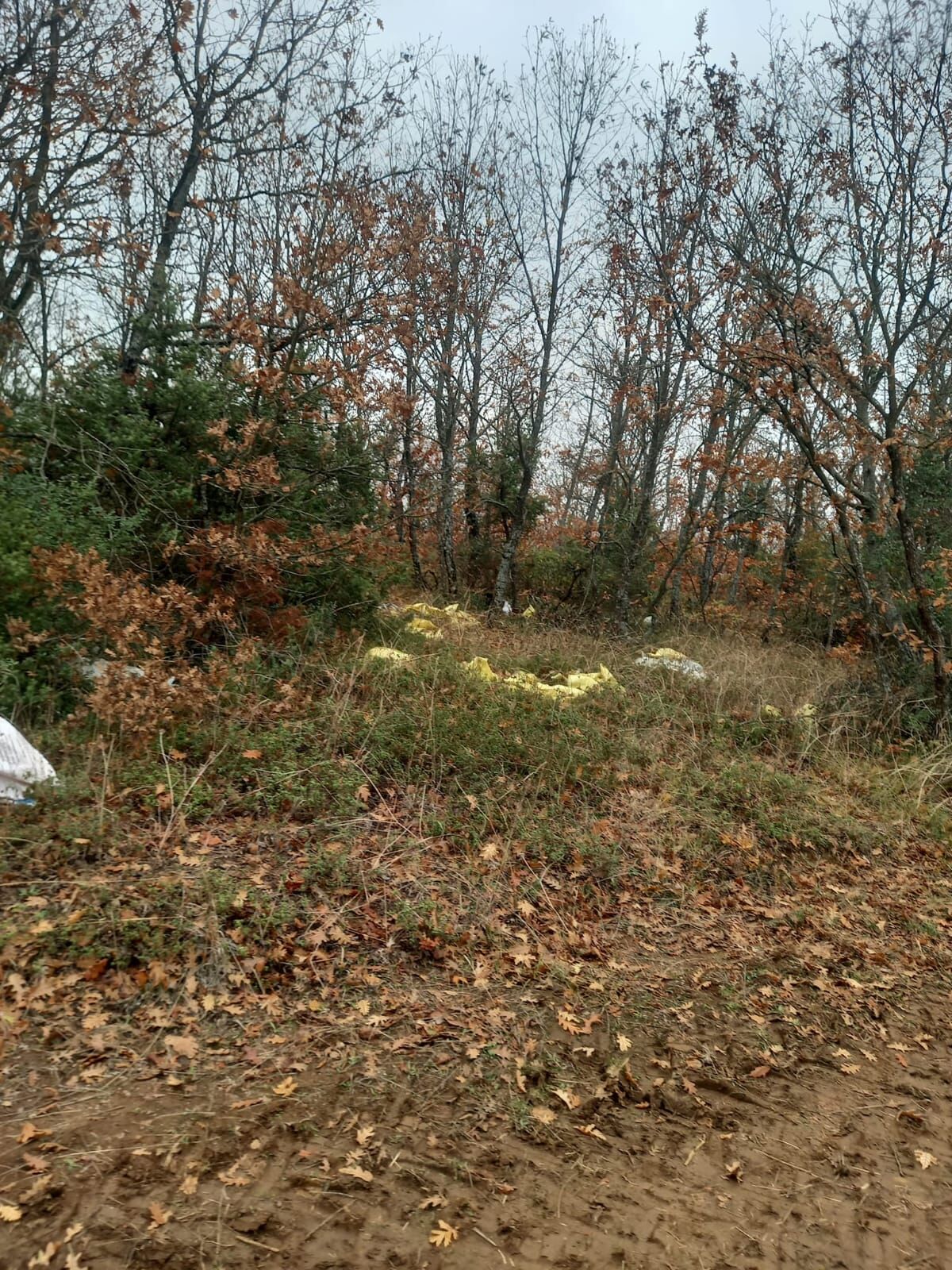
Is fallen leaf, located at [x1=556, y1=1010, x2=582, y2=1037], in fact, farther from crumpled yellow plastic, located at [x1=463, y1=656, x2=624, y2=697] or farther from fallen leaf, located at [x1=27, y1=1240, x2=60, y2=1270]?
crumpled yellow plastic, located at [x1=463, y1=656, x2=624, y2=697]

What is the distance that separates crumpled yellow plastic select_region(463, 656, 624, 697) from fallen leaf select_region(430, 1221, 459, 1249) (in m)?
4.71

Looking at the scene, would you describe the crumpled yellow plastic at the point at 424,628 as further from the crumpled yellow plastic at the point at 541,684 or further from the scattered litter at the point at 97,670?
the scattered litter at the point at 97,670

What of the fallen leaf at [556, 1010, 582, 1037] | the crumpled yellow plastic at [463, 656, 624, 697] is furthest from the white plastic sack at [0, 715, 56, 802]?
the crumpled yellow plastic at [463, 656, 624, 697]

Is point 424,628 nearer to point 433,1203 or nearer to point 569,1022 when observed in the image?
point 569,1022

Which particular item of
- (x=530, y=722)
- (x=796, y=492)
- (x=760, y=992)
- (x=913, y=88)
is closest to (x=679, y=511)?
(x=796, y=492)

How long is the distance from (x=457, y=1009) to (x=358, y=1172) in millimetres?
1023

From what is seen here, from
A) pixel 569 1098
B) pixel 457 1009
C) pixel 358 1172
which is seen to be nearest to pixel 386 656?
pixel 457 1009

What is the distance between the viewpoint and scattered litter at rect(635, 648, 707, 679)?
8.81 meters

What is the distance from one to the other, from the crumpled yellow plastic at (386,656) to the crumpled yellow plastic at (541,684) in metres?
0.54

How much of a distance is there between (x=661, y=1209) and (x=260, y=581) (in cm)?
553

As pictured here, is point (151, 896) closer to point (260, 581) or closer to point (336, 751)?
point (336, 751)

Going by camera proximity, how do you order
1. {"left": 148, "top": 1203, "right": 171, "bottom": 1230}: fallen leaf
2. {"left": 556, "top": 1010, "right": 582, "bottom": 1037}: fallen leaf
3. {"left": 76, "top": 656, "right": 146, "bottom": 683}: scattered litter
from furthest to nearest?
{"left": 76, "top": 656, "right": 146, "bottom": 683}: scattered litter → {"left": 556, "top": 1010, "right": 582, "bottom": 1037}: fallen leaf → {"left": 148, "top": 1203, "right": 171, "bottom": 1230}: fallen leaf

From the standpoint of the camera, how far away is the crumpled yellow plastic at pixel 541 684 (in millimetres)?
7133

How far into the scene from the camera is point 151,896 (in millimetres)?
3779
